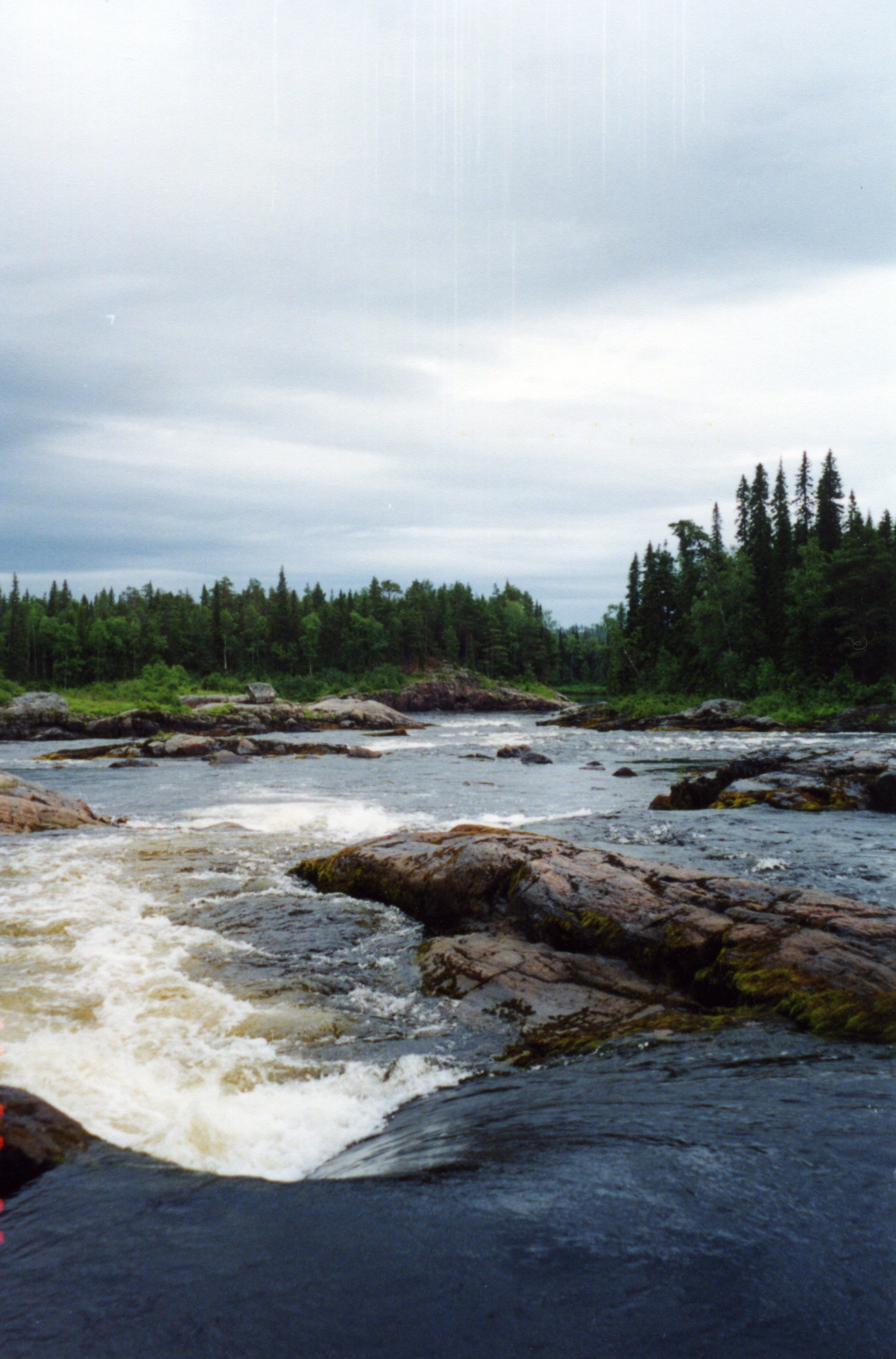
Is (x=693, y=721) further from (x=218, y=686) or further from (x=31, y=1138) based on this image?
(x=218, y=686)

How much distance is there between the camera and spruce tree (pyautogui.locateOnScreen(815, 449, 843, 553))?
65.4 metres

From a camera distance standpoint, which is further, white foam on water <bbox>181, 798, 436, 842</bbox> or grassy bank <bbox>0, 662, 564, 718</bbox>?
grassy bank <bbox>0, 662, 564, 718</bbox>

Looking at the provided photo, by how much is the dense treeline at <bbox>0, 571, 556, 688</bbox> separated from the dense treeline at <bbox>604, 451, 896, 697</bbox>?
94.7ft

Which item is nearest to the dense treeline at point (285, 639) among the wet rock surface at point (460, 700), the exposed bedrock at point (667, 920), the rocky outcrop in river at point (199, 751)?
the wet rock surface at point (460, 700)

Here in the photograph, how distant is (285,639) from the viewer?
114 m

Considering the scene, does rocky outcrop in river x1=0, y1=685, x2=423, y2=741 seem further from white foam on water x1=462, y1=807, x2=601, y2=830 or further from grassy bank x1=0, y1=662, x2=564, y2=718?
white foam on water x1=462, y1=807, x2=601, y2=830

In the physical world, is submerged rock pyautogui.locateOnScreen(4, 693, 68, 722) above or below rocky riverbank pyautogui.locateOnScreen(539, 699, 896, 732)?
above

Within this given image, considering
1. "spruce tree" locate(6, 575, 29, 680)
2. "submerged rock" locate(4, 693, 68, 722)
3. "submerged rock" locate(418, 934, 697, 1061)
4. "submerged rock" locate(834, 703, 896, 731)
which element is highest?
"spruce tree" locate(6, 575, 29, 680)

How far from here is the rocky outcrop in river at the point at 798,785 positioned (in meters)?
17.6

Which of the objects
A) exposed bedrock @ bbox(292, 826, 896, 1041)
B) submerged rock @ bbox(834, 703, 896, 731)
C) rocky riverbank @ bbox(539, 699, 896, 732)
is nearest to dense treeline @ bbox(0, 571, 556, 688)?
rocky riverbank @ bbox(539, 699, 896, 732)

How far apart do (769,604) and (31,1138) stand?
7034cm

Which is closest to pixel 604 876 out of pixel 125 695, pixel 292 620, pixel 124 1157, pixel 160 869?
pixel 124 1157

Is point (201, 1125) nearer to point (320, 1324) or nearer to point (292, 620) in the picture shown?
point (320, 1324)

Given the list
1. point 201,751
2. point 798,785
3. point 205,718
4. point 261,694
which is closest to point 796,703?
point 798,785
